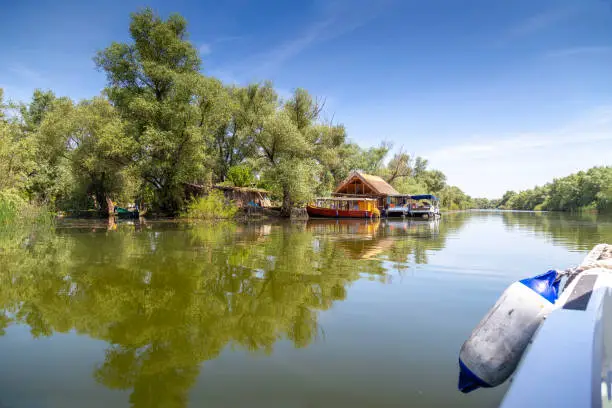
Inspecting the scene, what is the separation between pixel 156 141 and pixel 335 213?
710 inches

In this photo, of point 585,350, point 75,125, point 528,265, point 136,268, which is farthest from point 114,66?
point 585,350

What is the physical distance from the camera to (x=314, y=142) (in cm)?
3631

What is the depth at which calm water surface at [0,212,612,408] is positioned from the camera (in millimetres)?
2963

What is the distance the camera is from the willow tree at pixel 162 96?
25141 millimetres

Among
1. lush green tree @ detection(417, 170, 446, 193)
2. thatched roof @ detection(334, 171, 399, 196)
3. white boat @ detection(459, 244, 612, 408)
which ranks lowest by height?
white boat @ detection(459, 244, 612, 408)

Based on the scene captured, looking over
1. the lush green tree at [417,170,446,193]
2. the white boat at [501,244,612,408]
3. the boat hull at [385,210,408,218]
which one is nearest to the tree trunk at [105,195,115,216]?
the boat hull at [385,210,408,218]

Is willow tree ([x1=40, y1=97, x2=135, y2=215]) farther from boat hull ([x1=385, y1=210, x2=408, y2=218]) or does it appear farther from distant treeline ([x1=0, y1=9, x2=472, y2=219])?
boat hull ([x1=385, y1=210, x2=408, y2=218])

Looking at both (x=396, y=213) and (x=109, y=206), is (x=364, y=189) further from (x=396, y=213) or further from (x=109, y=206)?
(x=109, y=206)

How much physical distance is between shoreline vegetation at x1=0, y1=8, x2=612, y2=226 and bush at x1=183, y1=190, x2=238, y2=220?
0.09 metres

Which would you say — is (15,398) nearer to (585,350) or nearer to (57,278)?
(585,350)

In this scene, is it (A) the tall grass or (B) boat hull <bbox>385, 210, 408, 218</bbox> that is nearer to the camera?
(A) the tall grass

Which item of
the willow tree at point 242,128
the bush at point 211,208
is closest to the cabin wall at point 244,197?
the bush at point 211,208

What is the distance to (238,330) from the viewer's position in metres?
4.29

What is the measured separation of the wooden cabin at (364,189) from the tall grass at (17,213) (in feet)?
92.6
